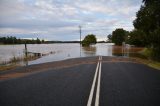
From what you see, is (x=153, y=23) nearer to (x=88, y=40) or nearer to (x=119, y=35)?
(x=119, y=35)

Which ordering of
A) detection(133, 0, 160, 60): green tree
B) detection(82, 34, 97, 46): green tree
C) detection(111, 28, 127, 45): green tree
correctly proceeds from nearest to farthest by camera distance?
detection(133, 0, 160, 60): green tree < detection(82, 34, 97, 46): green tree < detection(111, 28, 127, 45): green tree

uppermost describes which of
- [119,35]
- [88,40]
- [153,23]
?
[153,23]

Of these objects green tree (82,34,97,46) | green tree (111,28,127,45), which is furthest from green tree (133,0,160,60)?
green tree (111,28,127,45)

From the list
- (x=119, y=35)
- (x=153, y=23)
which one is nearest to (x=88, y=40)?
(x=119, y=35)

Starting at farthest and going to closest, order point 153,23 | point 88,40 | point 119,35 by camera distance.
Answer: point 88,40 → point 119,35 → point 153,23

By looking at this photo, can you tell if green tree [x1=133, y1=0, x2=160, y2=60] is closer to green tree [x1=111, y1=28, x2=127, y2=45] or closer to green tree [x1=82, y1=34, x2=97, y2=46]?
green tree [x1=82, y1=34, x2=97, y2=46]

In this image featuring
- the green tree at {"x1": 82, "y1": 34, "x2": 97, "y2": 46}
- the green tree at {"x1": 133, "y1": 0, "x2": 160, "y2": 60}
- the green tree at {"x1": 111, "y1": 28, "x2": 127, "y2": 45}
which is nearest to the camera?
the green tree at {"x1": 133, "y1": 0, "x2": 160, "y2": 60}

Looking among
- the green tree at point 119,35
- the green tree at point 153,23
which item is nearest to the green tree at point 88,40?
the green tree at point 119,35

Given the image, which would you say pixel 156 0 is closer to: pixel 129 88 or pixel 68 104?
pixel 129 88

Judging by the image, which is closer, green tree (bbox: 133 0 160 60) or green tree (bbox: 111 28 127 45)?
green tree (bbox: 133 0 160 60)

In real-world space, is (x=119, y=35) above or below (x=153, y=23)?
below

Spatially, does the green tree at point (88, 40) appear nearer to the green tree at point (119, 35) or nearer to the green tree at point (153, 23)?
the green tree at point (119, 35)

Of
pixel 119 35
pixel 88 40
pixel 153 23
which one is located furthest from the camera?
pixel 88 40

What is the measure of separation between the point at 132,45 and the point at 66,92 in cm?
10617
